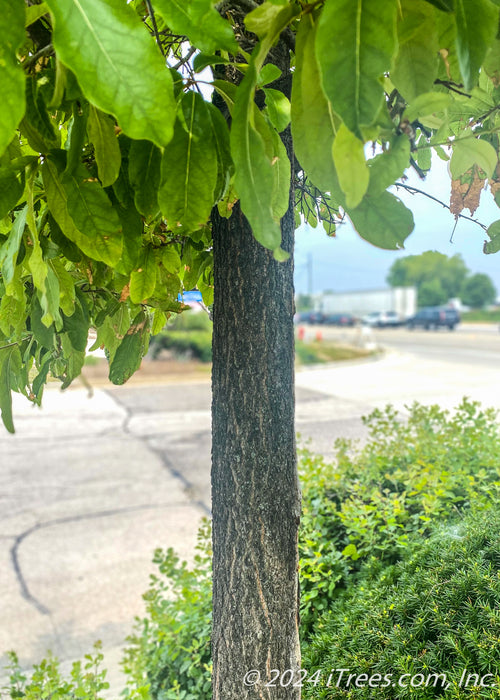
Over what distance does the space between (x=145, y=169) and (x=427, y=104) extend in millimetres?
324

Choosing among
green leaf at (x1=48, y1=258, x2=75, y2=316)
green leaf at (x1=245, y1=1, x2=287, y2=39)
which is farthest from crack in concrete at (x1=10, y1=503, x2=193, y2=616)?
green leaf at (x1=245, y1=1, x2=287, y2=39)

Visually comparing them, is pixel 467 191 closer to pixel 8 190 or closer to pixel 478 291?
pixel 8 190

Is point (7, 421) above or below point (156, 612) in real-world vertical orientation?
above

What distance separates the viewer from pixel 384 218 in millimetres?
547

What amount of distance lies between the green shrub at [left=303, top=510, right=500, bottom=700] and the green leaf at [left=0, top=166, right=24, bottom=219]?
1.28 meters

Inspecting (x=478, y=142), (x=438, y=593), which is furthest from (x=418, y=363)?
(x=478, y=142)

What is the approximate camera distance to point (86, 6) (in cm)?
47

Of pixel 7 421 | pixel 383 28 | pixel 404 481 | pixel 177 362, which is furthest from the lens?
pixel 177 362

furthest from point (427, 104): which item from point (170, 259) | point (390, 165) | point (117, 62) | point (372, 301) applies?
point (372, 301)

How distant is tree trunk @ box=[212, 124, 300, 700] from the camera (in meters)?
1.10

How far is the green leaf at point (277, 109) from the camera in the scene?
70cm

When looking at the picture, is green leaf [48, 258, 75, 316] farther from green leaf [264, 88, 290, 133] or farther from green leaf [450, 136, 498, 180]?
green leaf [450, 136, 498, 180]

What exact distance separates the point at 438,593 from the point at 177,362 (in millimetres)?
12339

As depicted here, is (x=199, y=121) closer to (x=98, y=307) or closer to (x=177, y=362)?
(x=98, y=307)
